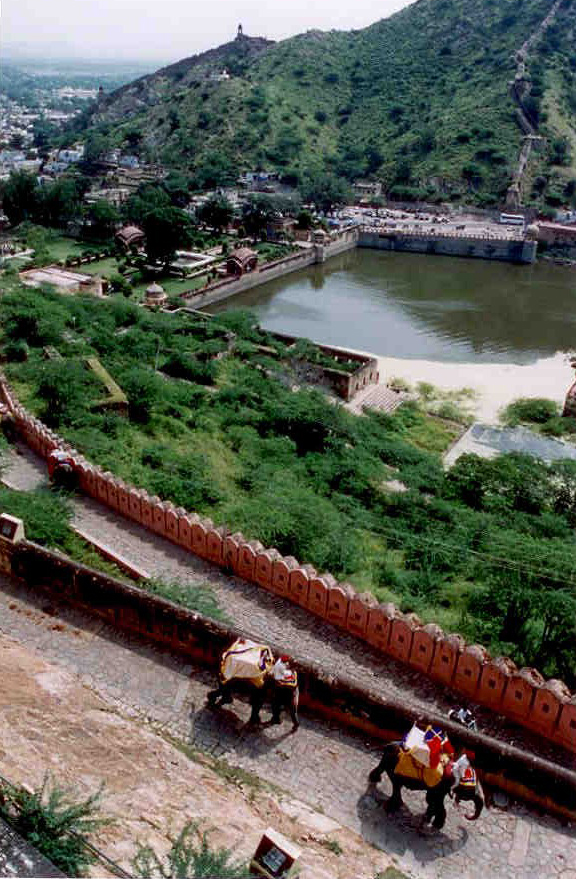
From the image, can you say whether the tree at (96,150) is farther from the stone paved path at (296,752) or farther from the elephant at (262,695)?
the elephant at (262,695)

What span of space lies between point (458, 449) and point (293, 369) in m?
9.70

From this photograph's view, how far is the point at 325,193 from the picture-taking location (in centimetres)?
8019

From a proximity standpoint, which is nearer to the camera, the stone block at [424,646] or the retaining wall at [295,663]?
the retaining wall at [295,663]

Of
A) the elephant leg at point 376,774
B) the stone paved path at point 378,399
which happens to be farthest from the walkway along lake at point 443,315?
the elephant leg at point 376,774

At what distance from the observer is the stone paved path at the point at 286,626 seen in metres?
10.4

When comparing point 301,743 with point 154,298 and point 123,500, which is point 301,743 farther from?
point 154,298

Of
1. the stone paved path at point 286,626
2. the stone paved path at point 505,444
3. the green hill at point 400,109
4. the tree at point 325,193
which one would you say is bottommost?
the stone paved path at point 505,444

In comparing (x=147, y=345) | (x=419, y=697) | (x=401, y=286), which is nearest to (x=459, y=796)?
(x=419, y=697)

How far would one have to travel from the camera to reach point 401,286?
60.8 metres

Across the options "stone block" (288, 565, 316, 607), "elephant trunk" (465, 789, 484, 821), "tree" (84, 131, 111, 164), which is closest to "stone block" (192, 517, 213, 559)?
"stone block" (288, 565, 316, 607)

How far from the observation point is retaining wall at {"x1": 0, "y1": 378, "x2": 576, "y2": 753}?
1009 centimetres

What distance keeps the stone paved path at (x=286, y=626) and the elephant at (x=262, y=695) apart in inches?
27.7

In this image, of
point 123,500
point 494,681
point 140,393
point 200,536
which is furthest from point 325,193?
point 494,681

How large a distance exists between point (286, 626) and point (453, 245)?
212 feet
